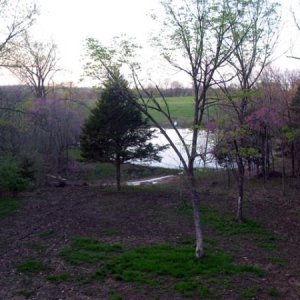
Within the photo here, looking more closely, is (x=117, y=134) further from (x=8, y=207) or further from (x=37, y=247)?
(x=37, y=247)

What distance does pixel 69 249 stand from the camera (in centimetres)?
1070

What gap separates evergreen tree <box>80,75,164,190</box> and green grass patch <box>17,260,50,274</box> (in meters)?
10.7

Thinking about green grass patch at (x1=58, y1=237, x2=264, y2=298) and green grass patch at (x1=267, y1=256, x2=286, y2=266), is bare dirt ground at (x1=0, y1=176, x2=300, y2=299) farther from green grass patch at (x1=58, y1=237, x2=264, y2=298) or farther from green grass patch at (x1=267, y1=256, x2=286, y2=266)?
green grass patch at (x1=58, y1=237, x2=264, y2=298)

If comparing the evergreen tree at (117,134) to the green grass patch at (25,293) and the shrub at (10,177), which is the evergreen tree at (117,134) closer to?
the shrub at (10,177)

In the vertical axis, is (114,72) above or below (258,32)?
below

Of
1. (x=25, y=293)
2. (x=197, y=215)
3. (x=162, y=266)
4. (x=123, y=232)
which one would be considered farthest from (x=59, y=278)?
(x=123, y=232)

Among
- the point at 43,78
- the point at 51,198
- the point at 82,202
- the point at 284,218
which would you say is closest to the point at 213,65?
the point at 284,218

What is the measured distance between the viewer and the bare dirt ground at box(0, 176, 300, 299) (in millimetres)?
8211

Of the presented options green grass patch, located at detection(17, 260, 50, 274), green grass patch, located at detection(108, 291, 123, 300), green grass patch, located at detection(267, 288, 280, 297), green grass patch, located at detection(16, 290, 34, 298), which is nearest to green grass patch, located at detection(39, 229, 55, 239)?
green grass patch, located at detection(17, 260, 50, 274)

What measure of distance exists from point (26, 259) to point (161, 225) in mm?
4271

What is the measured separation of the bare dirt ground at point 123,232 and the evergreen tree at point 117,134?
5.61ft

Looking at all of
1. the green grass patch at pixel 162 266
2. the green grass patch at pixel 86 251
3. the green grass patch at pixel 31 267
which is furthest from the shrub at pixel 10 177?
the green grass patch at pixel 31 267

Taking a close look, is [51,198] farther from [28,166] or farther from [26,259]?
[26,259]

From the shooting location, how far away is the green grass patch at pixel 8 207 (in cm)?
1495
